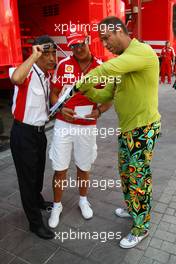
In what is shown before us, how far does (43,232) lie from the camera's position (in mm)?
2662

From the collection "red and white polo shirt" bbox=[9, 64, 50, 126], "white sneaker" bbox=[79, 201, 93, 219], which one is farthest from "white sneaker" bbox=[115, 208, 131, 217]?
"red and white polo shirt" bbox=[9, 64, 50, 126]

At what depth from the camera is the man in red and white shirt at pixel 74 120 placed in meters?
2.62

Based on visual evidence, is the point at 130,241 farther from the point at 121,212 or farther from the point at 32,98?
the point at 32,98

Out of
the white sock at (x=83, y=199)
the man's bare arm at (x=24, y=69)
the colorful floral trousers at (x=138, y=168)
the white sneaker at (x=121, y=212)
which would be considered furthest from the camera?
the white sock at (x=83, y=199)

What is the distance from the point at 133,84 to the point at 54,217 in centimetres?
137

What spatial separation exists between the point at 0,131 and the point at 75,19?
2.02 metres

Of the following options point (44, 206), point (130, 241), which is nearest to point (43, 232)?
point (44, 206)

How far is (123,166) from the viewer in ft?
8.55

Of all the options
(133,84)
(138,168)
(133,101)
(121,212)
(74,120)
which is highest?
(133,84)

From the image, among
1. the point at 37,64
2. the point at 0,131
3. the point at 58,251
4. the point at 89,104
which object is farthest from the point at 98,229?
the point at 0,131

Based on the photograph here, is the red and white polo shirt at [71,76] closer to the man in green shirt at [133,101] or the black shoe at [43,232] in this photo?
the man in green shirt at [133,101]

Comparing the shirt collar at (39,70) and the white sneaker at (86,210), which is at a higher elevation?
the shirt collar at (39,70)

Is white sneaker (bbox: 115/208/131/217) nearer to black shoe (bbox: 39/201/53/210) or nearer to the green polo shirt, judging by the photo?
black shoe (bbox: 39/201/53/210)

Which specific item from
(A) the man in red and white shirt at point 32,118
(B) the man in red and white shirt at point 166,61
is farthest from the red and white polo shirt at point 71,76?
(B) the man in red and white shirt at point 166,61
